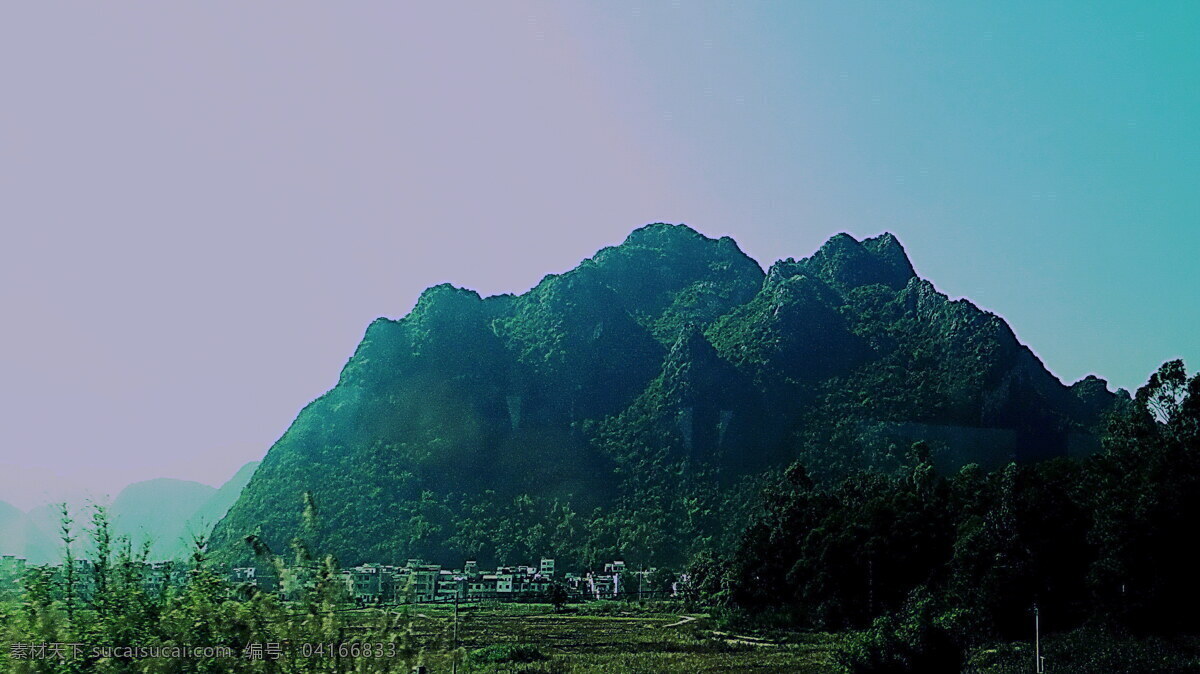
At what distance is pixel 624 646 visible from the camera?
1983 cm

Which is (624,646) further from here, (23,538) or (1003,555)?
(23,538)

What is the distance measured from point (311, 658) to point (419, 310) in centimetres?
6386

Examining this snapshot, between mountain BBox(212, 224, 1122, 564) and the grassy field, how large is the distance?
58.8 ft

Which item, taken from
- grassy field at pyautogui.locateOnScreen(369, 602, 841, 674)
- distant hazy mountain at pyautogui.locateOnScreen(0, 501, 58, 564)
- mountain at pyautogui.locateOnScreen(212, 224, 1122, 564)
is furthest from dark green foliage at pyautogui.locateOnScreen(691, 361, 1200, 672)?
mountain at pyautogui.locateOnScreen(212, 224, 1122, 564)

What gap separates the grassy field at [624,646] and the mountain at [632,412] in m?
17.9

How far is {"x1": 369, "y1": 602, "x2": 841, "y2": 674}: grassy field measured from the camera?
15.6 meters

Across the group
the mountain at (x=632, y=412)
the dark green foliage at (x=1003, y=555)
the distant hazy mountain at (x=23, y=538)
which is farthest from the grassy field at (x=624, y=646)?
the mountain at (x=632, y=412)

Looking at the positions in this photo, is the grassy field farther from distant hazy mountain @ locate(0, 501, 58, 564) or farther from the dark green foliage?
distant hazy mountain @ locate(0, 501, 58, 564)

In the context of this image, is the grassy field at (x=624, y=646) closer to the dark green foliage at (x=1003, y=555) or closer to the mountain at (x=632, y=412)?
the dark green foliage at (x=1003, y=555)

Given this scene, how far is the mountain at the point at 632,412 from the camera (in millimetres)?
48250

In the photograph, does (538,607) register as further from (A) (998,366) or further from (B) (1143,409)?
(A) (998,366)

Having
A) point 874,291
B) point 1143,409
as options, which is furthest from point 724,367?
point 1143,409

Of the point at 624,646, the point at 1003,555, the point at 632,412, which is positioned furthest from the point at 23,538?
the point at 632,412

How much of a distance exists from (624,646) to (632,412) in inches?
1566
